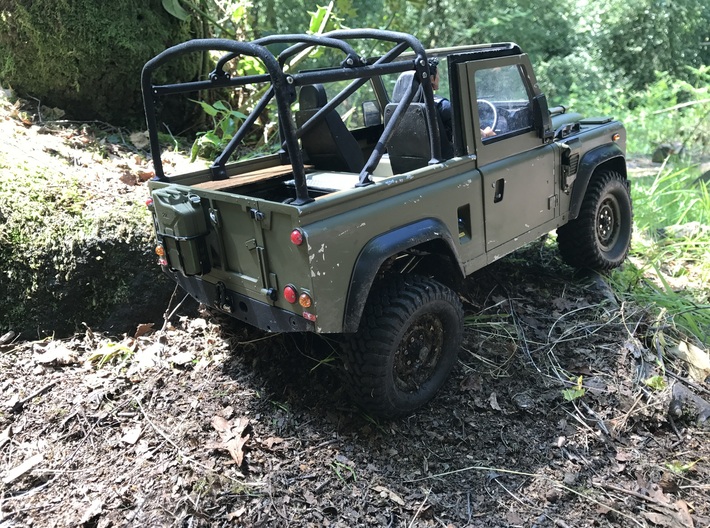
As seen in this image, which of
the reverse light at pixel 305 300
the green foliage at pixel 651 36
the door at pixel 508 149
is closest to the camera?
the reverse light at pixel 305 300

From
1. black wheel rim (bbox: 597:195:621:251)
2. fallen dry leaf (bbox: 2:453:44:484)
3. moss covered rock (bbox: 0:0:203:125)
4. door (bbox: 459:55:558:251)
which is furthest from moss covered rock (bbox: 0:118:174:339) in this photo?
black wheel rim (bbox: 597:195:621:251)

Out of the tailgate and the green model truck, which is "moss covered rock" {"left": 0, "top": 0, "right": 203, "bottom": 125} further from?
the tailgate

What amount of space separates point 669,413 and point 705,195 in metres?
4.12

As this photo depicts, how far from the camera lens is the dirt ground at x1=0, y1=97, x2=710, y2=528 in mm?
2887

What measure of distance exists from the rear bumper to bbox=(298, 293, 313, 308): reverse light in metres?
0.10

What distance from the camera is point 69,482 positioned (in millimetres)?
3047

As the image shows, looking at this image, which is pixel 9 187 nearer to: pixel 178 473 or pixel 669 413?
pixel 178 473

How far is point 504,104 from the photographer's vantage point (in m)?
4.11

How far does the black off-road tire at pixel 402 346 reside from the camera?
310 cm

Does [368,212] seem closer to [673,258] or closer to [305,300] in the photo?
[305,300]

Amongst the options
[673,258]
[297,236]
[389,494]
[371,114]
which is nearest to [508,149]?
[371,114]

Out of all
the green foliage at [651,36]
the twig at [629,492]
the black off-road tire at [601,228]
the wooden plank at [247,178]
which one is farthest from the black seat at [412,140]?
the green foliage at [651,36]

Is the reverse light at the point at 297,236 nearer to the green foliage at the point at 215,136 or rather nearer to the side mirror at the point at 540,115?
the side mirror at the point at 540,115

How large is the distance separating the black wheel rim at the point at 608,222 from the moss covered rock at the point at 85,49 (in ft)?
13.9
